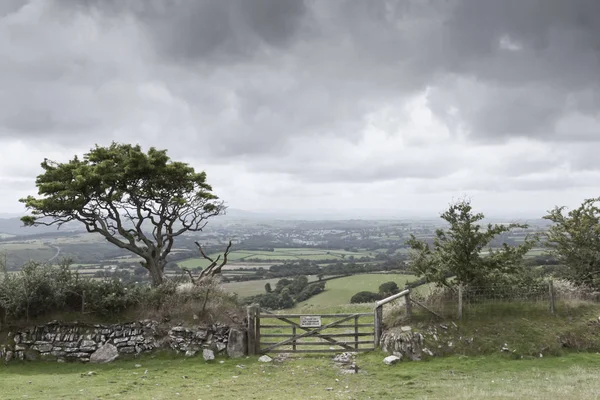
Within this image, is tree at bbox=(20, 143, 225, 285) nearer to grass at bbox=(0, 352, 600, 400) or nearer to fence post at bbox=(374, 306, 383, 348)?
grass at bbox=(0, 352, 600, 400)

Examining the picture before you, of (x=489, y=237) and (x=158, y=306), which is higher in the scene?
(x=489, y=237)

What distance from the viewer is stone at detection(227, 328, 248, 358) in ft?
57.3

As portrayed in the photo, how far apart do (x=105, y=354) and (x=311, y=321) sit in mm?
9028

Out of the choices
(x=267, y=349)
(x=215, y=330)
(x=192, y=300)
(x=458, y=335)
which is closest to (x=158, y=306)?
(x=192, y=300)

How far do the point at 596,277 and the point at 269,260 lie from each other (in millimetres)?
69677

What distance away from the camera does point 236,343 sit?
17.6 m

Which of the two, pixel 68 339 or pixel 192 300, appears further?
pixel 192 300

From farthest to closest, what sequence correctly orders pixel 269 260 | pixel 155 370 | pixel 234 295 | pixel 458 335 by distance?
1. pixel 269 260
2. pixel 234 295
3. pixel 458 335
4. pixel 155 370

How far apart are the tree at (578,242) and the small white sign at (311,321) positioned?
1492 centimetres

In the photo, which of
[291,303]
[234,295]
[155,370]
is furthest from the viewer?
[291,303]

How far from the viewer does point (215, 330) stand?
17.9 m

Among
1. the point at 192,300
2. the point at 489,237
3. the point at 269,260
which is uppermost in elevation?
the point at 489,237

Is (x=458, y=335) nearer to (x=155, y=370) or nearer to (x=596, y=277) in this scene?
(x=596, y=277)

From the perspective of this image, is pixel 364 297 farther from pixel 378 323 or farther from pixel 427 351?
pixel 427 351
